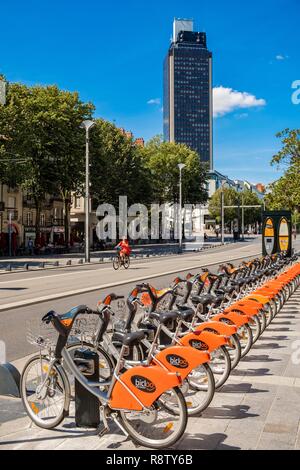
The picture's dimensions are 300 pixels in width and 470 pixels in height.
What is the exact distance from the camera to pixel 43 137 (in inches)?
1631

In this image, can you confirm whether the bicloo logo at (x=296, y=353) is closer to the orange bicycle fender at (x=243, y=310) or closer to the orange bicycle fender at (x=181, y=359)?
the orange bicycle fender at (x=243, y=310)

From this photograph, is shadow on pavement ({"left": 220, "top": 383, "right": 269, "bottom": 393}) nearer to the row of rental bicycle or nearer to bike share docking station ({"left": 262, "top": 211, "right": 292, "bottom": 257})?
the row of rental bicycle

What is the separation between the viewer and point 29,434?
180 inches

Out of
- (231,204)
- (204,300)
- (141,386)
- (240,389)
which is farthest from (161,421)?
(231,204)

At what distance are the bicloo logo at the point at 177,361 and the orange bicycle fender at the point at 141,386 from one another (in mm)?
234

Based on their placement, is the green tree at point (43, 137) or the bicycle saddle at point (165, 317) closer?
the bicycle saddle at point (165, 317)

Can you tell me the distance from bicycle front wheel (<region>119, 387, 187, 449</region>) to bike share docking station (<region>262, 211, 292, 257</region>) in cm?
1981

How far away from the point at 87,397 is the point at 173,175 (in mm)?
73590

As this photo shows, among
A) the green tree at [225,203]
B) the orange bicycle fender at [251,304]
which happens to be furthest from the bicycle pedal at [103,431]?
the green tree at [225,203]

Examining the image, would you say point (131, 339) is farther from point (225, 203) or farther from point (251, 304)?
point (225, 203)

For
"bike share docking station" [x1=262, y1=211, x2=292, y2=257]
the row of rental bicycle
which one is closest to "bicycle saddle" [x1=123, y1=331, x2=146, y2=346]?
the row of rental bicycle

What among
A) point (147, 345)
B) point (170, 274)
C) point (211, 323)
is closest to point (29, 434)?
point (147, 345)

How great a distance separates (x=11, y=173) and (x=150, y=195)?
1066 inches

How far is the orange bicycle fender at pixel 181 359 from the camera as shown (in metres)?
4.43
